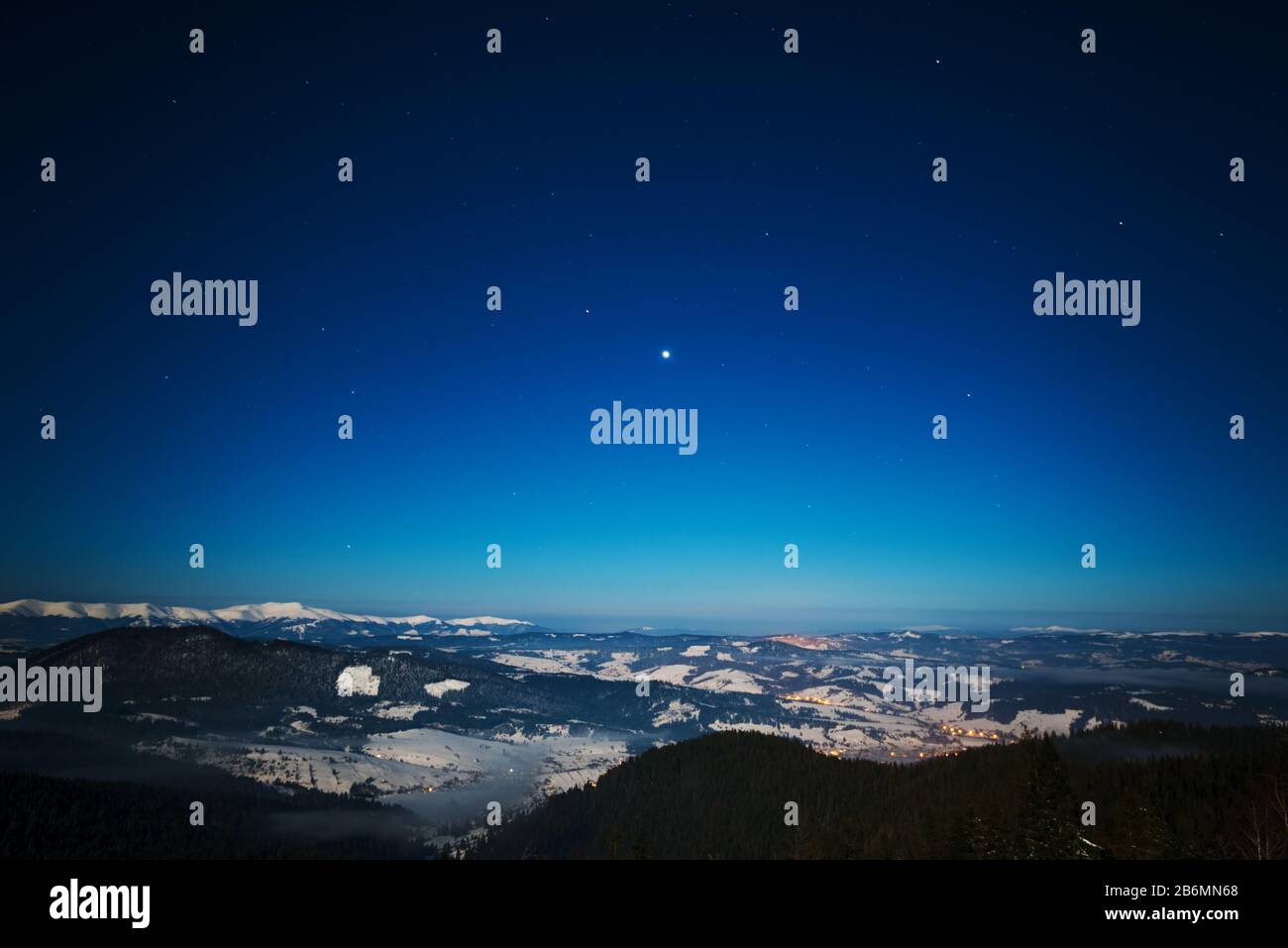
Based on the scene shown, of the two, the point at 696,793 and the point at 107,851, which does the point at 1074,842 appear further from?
the point at 107,851
